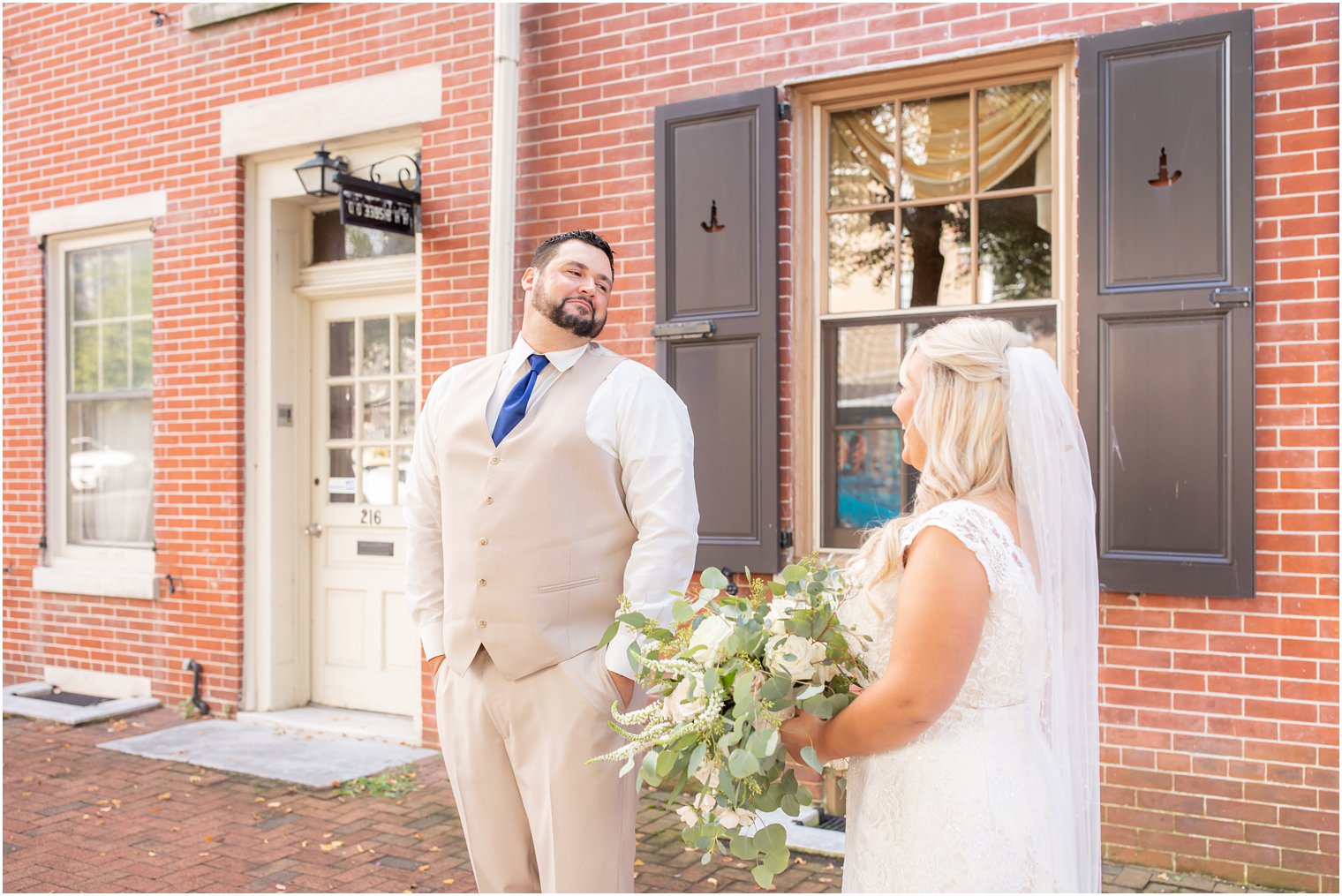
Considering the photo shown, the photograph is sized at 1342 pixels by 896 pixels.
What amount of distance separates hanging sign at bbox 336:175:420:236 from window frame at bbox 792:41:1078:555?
2.07m

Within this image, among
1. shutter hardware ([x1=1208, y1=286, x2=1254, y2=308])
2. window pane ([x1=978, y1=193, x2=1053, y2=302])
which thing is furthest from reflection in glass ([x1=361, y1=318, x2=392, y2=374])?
shutter hardware ([x1=1208, y1=286, x2=1254, y2=308])

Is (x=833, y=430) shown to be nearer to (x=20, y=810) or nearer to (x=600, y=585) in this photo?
(x=600, y=585)

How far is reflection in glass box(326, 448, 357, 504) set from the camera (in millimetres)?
6746

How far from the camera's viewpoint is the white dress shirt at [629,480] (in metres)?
2.82

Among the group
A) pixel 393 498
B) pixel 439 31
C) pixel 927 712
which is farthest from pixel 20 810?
pixel 927 712

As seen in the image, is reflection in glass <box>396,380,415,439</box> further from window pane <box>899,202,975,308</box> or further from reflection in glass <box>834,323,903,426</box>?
window pane <box>899,202,975,308</box>

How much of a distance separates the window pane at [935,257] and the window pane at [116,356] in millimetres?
5072

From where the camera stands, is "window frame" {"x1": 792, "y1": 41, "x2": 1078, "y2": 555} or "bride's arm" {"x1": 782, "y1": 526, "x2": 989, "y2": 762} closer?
"bride's arm" {"x1": 782, "y1": 526, "x2": 989, "y2": 762}

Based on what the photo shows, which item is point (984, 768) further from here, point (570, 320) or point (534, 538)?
point (570, 320)

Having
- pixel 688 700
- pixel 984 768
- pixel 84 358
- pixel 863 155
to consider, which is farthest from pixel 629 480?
pixel 84 358

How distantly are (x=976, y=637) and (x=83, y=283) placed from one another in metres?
7.25

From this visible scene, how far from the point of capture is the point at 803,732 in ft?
7.14

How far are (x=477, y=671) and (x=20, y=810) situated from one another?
3.41 m

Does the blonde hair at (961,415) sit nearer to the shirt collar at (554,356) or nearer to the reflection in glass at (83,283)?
the shirt collar at (554,356)
